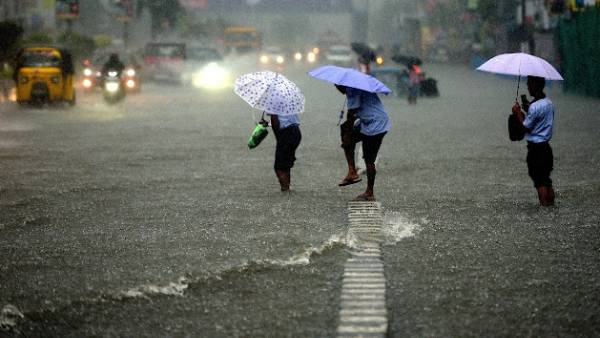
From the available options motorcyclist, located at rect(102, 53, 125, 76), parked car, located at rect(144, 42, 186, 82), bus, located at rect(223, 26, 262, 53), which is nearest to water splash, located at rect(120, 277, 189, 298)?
motorcyclist, located at rect(102, 53, 125, 76)

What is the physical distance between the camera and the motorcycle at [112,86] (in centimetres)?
2806

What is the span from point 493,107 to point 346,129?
17918 mm

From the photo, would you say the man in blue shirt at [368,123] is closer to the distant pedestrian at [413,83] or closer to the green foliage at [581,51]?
the distant pedestrian at [413,83]

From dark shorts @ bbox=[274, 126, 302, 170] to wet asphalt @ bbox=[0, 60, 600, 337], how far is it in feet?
1.16

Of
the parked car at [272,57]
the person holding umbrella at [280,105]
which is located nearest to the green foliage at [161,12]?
the parked car at [272,57]

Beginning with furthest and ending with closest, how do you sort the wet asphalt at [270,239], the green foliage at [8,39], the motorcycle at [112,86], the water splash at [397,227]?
1. the green foliage at [8,39]
2. the motorcycle at [112,86]
3. the water splash at [397,227]
4. the wet asphalt at [270,239]

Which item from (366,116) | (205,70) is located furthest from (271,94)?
(205,70)

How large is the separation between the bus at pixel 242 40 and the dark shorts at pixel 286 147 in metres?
75.9

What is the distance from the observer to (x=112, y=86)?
28141mm

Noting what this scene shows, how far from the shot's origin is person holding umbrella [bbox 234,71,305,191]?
11.3 meters

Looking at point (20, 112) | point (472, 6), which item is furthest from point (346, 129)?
point (472, 6)

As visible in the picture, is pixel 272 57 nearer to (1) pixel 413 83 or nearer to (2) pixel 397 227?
(1) pixel 413 83

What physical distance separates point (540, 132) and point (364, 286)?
4358 millimetres

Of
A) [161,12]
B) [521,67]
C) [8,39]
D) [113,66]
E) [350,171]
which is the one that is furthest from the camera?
[161,12]
